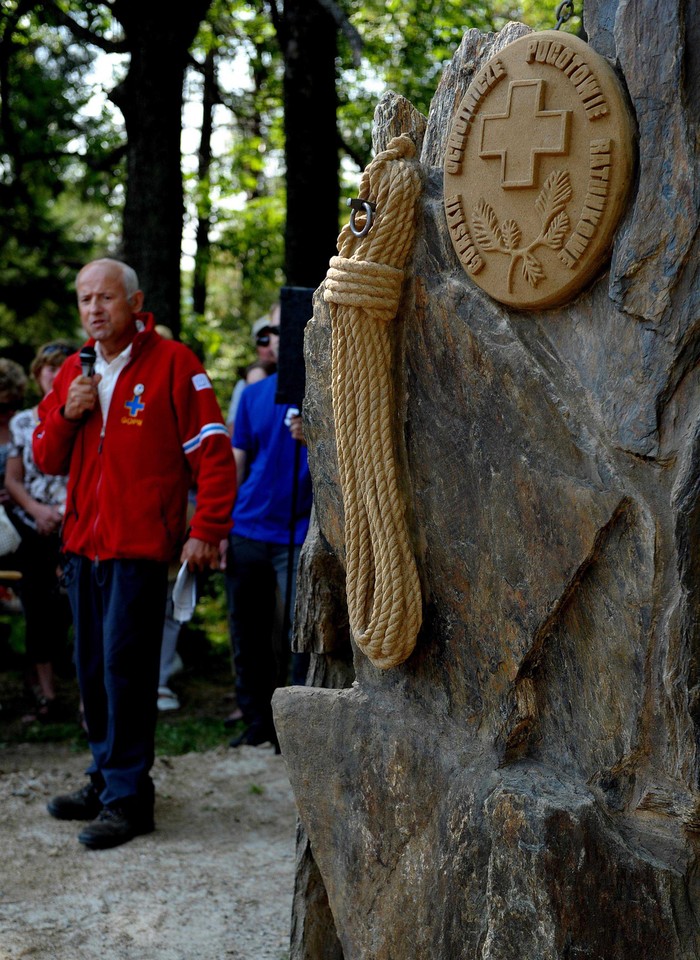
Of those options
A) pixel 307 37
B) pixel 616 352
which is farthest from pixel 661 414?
pixel 307 37

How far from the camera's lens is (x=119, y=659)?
3.86 meters

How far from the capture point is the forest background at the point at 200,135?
689 cm

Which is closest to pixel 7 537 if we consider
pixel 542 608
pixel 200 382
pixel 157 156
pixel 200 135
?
pixel 200 382

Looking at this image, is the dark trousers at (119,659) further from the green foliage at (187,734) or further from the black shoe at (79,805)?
the green foliage at (187,734)

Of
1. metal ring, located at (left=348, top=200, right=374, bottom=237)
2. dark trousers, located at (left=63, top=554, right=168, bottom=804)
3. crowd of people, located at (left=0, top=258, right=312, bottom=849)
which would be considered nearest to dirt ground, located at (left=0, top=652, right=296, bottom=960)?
crowd of people, located at (left=0, top=258, right=312, bottom=849)

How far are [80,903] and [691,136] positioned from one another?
2850 mm

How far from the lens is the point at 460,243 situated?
2.21m

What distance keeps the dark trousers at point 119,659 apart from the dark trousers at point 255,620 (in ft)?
3.48

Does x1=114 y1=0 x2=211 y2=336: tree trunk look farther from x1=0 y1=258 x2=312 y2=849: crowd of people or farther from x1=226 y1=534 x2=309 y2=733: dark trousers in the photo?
x1=0 y1=258 x2=312 y2=849: crowd of people

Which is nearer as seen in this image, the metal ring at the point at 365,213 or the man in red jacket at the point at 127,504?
the metal ring at the point at 365,213

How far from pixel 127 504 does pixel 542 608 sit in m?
2.07

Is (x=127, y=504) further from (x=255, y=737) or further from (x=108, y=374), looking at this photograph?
(x=255, y=737)

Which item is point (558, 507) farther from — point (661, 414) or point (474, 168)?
point (474, 168)

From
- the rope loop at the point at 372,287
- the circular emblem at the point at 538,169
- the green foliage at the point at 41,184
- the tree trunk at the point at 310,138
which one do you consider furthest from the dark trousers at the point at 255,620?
the green foliage at the point at 41,184
